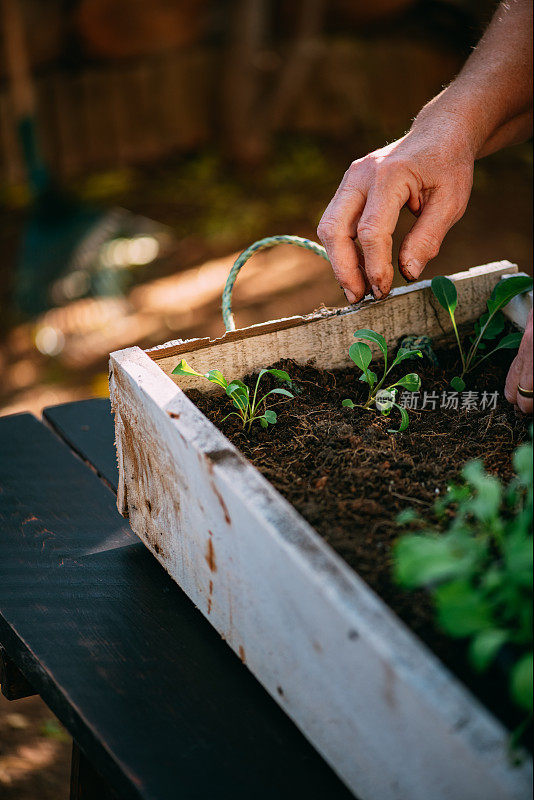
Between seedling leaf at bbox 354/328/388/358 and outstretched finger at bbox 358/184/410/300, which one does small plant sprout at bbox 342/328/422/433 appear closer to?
seedling leaf at bbox 354/328/388/358

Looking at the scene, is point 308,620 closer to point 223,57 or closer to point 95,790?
point 95,790

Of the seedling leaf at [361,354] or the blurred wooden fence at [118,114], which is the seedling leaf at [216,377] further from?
the blurred wooden fence at [118,114]

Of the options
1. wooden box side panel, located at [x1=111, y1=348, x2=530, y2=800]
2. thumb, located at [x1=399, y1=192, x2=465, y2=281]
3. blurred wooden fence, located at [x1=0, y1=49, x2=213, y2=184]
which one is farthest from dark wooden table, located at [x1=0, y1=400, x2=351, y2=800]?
blurred wooden fence, located at [x1=0, y1=49, x2=213, y2=184]

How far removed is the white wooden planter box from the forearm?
37cm

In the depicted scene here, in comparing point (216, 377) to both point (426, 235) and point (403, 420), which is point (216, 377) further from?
point (426, 235)

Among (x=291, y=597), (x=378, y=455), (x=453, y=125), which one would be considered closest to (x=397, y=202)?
(x=453, y=125)

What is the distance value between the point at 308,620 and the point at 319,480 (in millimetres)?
227

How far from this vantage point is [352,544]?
84 centimetres

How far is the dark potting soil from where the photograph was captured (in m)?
0.79

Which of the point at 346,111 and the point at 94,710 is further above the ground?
the point at 346,111

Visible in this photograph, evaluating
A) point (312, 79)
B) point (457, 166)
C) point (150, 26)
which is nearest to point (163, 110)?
point (150, 26)

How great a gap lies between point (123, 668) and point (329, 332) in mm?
636

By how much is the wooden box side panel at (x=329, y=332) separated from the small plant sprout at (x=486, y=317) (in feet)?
0.14

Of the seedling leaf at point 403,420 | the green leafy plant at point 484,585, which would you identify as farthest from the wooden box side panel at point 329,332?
the green leafy plant at point 484,585
